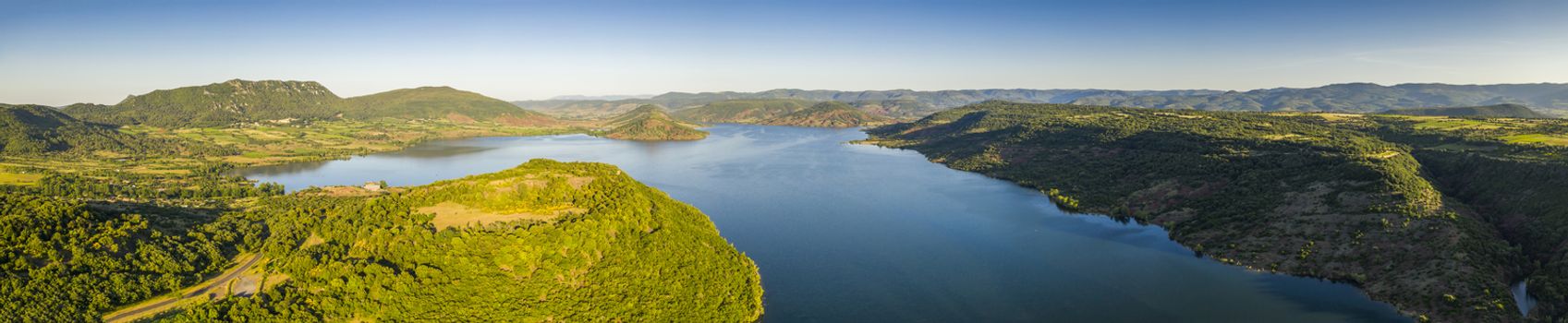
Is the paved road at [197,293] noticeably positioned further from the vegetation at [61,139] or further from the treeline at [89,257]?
the vegetation at [61,139]

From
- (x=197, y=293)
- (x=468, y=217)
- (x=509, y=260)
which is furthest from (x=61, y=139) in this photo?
(x=509, y=260)

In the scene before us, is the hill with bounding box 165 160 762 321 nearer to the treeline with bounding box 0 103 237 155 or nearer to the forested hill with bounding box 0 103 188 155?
the treeline with bounding box 0 103 237 155

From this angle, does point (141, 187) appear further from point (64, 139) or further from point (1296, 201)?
point (1296, 201)

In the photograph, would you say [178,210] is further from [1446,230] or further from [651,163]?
[1446,230]

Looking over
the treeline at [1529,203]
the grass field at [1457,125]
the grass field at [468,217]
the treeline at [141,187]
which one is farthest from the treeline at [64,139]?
the grass field at [1457,125]

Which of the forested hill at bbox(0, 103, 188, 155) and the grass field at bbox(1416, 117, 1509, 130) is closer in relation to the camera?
the grass field at bbox(1416, 117, 1509, 130)

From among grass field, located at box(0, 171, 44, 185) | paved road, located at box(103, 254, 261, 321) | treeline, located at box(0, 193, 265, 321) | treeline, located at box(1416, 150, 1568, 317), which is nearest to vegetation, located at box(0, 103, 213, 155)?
grass field, located at box(0, 171, 44, 185)
